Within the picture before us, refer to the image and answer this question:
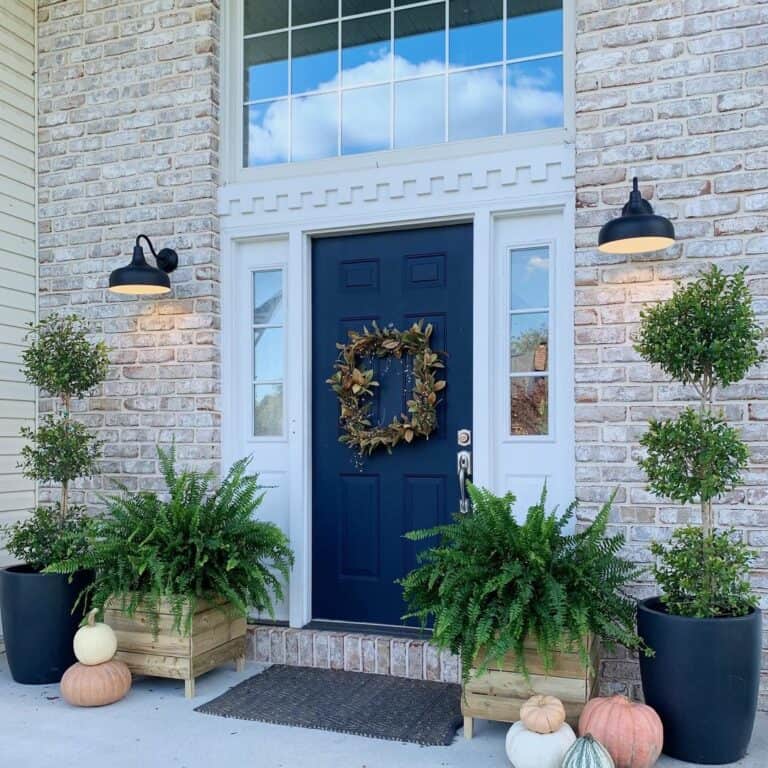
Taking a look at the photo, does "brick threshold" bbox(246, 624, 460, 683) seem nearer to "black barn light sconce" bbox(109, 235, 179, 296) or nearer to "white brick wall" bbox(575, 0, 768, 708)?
"white brick wall" bbox(575, 0, 768, 708)

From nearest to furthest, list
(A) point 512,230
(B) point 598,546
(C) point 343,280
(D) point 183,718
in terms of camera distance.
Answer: (B) point 598,546 < (D) point 183,718 < (A) point 512,230 < (C) point 343,280

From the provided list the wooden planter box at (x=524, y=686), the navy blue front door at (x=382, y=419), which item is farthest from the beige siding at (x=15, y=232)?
the wooden planter box at (x=524, y=686)

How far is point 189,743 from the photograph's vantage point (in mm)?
2916

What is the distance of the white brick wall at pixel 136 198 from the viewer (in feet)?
13.3

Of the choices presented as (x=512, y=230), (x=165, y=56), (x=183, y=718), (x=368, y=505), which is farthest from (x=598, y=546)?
(x=165, y=56)

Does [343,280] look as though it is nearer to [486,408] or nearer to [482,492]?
[486,408]

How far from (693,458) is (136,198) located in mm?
3011

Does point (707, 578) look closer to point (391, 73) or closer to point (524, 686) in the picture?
point (524, 686)

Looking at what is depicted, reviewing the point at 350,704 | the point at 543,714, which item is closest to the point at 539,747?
the point at 543,714

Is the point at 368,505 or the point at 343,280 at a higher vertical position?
the point at 343,280

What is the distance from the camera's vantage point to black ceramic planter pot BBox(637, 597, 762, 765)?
268cm

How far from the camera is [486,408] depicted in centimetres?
359

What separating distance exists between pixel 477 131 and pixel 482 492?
1.73m

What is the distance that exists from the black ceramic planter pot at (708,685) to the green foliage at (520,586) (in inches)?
6.2
